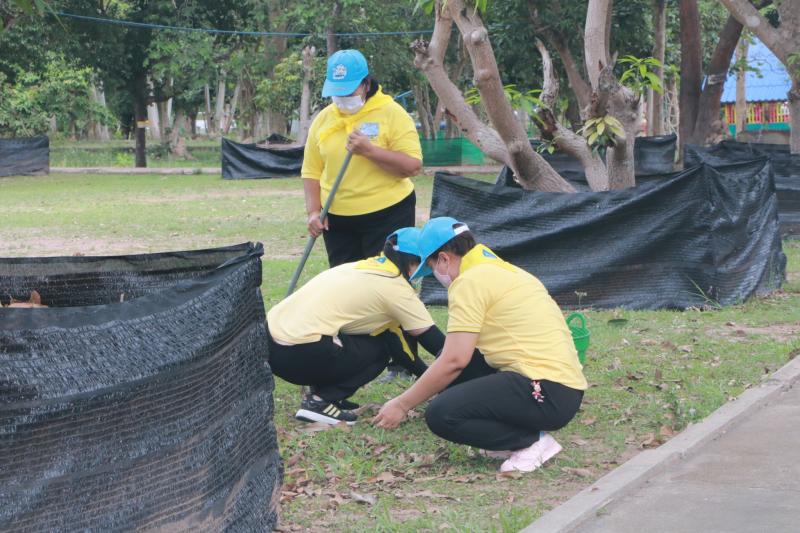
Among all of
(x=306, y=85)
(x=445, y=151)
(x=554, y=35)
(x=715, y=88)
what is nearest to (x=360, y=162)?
(x=715, y=88)

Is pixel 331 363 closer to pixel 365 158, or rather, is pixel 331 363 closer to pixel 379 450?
pixel 379 450

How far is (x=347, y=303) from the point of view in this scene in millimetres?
5816

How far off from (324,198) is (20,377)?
3.80m

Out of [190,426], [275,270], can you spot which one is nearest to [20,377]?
[190,426]

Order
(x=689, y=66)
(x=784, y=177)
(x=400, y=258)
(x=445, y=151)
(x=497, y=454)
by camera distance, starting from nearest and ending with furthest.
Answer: (x=497, y=454), (x=400, y=258), (x=784, y=177), (x=689, y=66), (x=445, y=151)

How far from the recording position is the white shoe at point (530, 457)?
5285 mm

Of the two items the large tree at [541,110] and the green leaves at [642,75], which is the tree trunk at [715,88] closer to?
the green leaves at [642,75]

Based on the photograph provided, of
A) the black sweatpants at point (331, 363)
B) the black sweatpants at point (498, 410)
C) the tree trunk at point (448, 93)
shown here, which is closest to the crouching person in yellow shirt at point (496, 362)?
the black sweatpants at point (498, 410)

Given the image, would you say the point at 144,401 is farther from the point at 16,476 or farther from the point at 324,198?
the point at 324,198

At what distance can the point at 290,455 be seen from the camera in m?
5.57

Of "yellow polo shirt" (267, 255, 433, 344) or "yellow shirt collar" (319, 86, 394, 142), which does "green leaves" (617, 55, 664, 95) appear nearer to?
"yellow shirt collar" (319, 86, 394, 142)

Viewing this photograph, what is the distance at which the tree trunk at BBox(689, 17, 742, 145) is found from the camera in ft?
65.6

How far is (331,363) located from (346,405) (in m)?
0.47

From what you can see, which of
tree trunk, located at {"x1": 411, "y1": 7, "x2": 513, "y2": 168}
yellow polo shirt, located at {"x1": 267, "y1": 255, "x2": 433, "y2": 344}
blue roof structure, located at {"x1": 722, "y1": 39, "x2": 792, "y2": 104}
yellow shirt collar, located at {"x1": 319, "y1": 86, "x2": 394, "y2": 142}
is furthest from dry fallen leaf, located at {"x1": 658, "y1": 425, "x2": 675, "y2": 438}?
blue roof structure, located at {"x1": 722, "y1": 39, "x2": 792, "y2": 104}
